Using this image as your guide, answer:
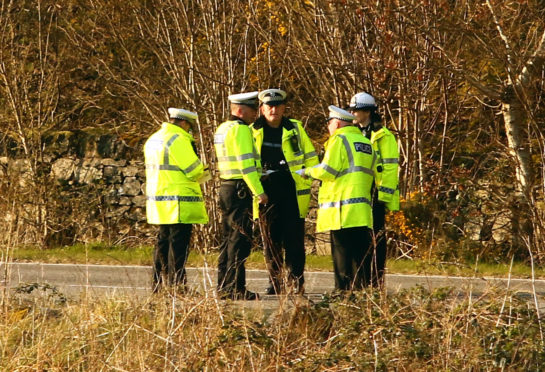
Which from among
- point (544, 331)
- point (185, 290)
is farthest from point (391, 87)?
point (544, 331)

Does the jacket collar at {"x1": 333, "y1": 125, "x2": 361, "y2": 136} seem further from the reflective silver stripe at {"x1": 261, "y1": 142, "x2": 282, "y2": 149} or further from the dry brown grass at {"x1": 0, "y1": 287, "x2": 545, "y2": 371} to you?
the dry brown grass at {"x1": 0, "y1": 287, "x2": 545, "y2": 371}

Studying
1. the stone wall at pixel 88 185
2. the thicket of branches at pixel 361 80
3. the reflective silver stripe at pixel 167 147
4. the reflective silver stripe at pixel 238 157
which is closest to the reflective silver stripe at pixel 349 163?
the reflective silver stripe at pixel 238 157

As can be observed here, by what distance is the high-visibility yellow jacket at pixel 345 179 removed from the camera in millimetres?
10320

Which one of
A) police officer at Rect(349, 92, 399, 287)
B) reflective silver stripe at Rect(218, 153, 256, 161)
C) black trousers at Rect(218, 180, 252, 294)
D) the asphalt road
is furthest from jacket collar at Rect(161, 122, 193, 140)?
Answer: police officer at Rect(349, 92, 399, 287)

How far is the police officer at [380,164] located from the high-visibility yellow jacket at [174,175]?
1630mm

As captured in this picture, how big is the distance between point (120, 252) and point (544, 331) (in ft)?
32.4

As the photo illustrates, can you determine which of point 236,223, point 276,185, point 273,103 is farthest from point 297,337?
point 273,103

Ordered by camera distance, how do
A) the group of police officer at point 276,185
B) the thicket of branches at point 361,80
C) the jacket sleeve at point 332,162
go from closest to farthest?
the jacket sleeve at point 332,162 < the group of police officer at point 276,185 < the thicket of branches at point 361,80

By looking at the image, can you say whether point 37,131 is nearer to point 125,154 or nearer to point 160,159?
point 125,154

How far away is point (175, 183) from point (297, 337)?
3086mm

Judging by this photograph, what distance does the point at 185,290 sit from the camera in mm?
9617

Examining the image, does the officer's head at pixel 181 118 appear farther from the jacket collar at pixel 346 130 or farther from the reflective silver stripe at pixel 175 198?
the jacket collar at pixel 346 130

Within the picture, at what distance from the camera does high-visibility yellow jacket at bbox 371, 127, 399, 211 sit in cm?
1097

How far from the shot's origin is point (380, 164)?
11.0 meters
